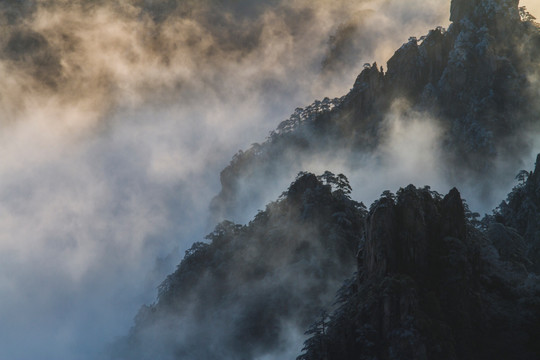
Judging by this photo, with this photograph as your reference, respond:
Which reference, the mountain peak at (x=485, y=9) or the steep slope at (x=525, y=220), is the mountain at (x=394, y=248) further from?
the mountain peak at (x=485, y=9)

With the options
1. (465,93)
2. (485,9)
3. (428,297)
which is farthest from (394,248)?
(485,9)

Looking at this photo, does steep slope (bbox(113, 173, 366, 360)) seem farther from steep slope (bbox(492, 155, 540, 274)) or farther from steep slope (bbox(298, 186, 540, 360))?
steep slope (bbox(298, 186, 540, 360))

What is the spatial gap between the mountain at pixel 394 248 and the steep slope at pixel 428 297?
15cm

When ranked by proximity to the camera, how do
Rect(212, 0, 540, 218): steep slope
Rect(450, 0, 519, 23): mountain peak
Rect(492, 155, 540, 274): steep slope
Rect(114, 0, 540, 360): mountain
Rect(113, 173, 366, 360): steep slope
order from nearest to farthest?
Rect(114, 0, 540, 360): mountain < Rect(492, 155, 540, 274): steep slope < Rect(113, 173, 366, 360): steep slope < Rect(212, 0, 540, 218): steep slope < Rect(450, 0, 519, 23): mountain peak

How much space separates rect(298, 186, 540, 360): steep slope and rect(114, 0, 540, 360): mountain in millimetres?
150

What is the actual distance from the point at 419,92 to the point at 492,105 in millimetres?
22663

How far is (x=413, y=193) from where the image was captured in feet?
227

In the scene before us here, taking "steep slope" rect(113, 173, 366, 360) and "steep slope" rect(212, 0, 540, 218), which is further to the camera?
"steep slope" rect(212, 0, 540, 218)

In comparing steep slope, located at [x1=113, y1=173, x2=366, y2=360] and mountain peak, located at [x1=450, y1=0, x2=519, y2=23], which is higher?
mountain peak, located at [x1=450, y1=0, x2=519, y2=23]

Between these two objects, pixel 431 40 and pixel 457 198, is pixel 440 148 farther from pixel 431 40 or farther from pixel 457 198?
pixel 457 198

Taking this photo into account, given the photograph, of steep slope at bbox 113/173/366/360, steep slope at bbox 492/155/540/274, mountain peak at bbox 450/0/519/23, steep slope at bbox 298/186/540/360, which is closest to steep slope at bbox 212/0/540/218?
mountain peak at bbox 450/0/519/23

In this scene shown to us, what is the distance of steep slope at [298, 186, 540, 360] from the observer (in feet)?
201

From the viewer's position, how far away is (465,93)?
159375mm

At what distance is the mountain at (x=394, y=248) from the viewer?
63719 millimetres
